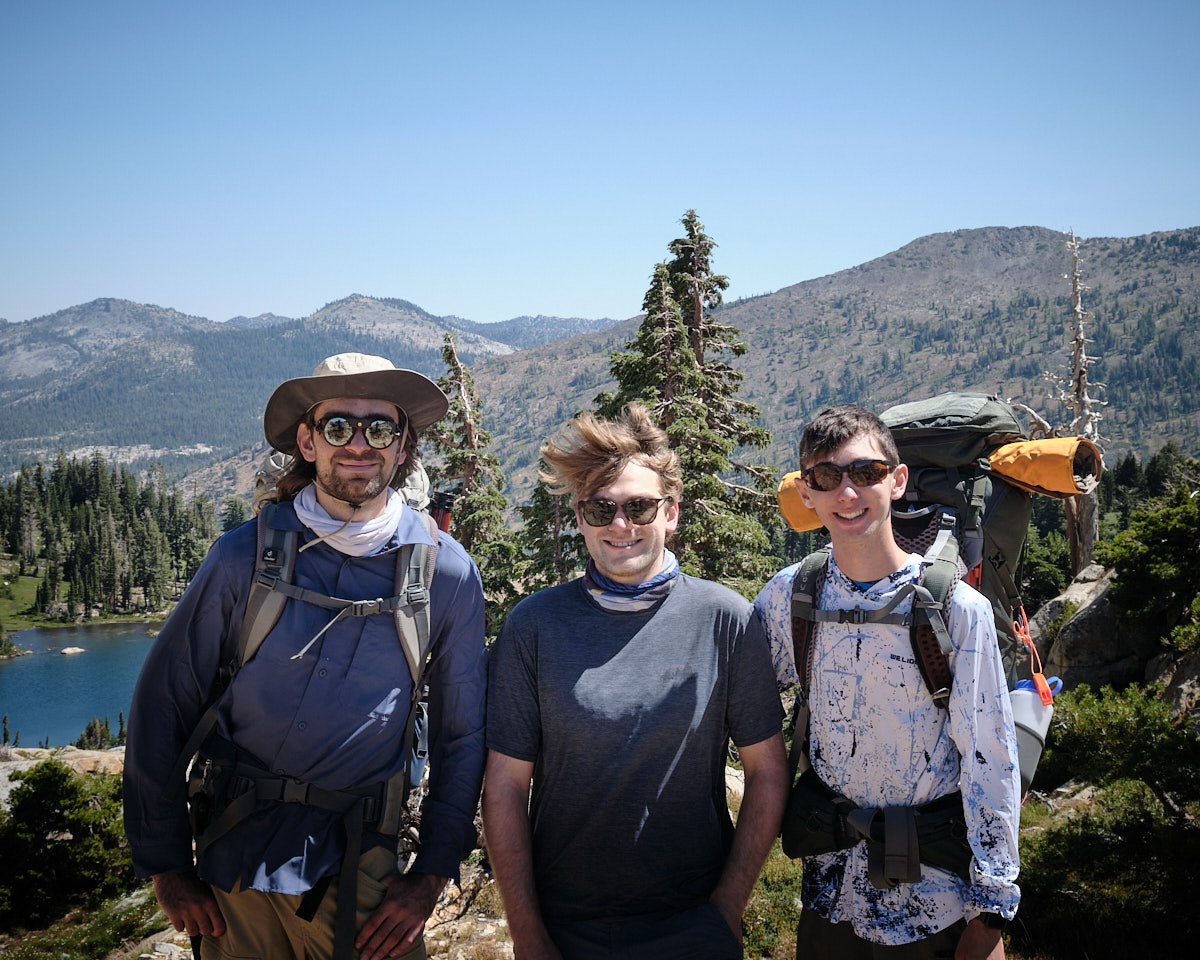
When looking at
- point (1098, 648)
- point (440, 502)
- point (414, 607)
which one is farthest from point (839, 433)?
point (1098, 648)

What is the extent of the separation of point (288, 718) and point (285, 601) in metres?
0.46

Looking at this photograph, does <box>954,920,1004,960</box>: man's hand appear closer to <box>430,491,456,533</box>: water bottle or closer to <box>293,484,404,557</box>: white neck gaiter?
<box>293,484,404,557</box>: white neck gaiter

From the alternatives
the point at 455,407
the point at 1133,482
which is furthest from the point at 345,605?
the point at 1133,482

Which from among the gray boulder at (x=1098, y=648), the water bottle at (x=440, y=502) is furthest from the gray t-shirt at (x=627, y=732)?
the gray boulder at (x=1098, y=648)

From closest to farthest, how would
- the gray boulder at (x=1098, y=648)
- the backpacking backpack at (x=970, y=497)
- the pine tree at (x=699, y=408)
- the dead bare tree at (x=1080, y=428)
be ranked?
the backpacking backpack at (x=970, y=497), the pine tree at (x=699, y=408), the gray boulder at (x=1098, y=648), the dead bare tree at (x=1080, y=428)

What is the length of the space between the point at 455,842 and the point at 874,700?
1.77 m

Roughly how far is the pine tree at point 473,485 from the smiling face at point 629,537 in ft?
59.6

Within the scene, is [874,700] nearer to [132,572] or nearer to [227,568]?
[227,568]

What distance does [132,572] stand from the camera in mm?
139250

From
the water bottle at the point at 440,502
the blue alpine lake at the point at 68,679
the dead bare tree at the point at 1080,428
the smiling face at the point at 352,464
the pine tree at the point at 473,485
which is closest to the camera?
the smiling face at the point at 352,464

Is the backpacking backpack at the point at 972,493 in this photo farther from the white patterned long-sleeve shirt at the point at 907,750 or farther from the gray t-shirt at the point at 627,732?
the gray t-shirt at the point at 627,732

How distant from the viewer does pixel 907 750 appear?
303 cm

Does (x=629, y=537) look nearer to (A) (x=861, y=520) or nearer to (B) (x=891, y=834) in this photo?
(A) (x=861, y=520)

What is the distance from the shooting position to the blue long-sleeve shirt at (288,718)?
10.3ft
